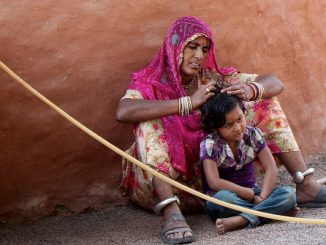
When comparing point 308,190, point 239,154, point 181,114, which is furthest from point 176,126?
point 308,190

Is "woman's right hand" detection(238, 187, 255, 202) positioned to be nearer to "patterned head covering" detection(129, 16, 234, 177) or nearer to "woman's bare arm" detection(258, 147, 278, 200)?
"woman's bare arm" detection(258, 147, 278, 200)

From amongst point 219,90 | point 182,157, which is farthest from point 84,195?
point 219,90

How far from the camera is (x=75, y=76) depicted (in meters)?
4.00

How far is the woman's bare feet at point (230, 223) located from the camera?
3.47 metres

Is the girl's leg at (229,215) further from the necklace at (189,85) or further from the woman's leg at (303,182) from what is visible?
the necklace at (189,85)

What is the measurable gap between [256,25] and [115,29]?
Answer: 0.90 m

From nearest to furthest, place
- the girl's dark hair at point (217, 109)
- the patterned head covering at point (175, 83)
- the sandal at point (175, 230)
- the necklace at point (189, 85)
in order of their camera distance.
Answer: the sandal at point (175, 230)
the girl's dark hair at point (217, 109)
the patterned head covering at point (175, 83)
the necklace at point (189, 85)

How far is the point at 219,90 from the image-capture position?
146 inches

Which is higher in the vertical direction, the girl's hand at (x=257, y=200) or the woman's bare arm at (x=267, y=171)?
the woman's bare arm at (x=267, y=171)

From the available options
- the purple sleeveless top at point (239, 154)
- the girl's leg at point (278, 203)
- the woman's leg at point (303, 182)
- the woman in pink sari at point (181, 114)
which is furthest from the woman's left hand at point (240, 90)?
the girl's leg at point (278, 203)

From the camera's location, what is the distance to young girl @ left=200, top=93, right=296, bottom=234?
11.6ft

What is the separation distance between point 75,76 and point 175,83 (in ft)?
1.69

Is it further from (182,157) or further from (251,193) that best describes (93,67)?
(251,193)

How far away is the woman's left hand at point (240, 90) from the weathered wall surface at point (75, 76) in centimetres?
62
